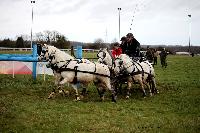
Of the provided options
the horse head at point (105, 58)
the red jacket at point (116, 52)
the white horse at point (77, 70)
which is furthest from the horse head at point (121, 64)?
the red jacket at point (116, 52)

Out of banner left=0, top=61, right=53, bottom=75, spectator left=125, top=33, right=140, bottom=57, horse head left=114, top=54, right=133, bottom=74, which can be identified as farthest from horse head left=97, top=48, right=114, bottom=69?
banner left=0, top=61, right=53, bottom=75

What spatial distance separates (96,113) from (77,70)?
8.78 feet

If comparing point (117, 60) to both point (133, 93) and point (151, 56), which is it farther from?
point (151, 56)

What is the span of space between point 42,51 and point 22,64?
320 inches

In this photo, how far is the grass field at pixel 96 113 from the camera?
30.3 ft

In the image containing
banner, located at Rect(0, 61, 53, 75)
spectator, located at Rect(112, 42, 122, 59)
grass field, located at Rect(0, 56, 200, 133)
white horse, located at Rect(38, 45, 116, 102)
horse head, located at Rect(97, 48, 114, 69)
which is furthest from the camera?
banner, located at Rect(0, 61, 53, 75)

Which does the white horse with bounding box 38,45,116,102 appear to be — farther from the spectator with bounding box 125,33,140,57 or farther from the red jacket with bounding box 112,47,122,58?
the spectator with bounding box 125,33,140,57

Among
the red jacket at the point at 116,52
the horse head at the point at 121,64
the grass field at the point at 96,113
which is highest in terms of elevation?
the red jacket at the point at 116,52

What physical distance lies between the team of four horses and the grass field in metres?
0.70

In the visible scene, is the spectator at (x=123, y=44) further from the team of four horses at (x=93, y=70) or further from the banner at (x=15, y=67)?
the banner at (x=15, y=67)

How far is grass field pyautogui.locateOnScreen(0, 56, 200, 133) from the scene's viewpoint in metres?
9.25

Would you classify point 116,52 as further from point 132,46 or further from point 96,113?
point 96,113

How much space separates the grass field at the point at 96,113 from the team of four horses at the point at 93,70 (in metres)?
0.70

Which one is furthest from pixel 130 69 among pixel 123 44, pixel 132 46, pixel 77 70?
pixel 77 70
